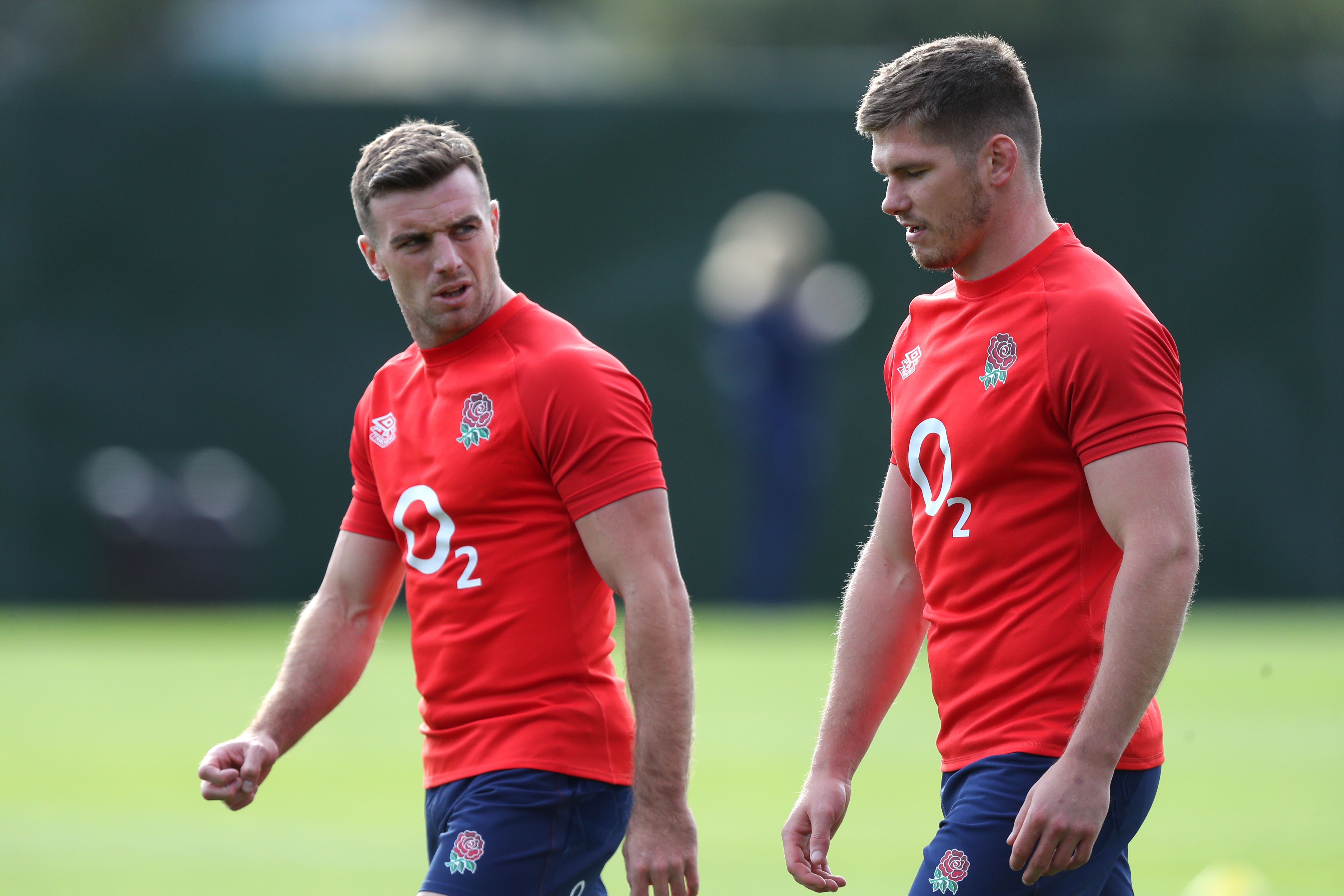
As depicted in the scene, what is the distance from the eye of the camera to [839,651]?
4.36 m

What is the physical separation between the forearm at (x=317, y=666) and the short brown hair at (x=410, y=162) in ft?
3.17

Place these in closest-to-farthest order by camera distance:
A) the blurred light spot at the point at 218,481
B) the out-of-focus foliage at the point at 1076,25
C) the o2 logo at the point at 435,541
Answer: the o2 logo at the point at 435,541, the blurred light spot at the point at 218,481, the out-of-focus foliage at the point at 1076,25

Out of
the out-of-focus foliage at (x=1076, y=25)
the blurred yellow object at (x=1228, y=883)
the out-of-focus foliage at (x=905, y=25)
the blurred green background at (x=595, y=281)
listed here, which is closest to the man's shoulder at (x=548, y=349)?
the blurred yellow object at (x=1228, y=883)

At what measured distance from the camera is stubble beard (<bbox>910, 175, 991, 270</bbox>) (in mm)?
3900

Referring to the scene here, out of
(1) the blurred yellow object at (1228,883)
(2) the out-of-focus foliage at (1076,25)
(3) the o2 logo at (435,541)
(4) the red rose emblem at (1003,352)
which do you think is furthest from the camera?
(2) the out-of-focus foliage at (1076,25)

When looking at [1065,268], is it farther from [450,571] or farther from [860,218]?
[860,218]

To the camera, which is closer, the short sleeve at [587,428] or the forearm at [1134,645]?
the forearm at [1134,645]

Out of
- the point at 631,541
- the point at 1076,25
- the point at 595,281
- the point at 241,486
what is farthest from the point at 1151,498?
the point at 1076,25

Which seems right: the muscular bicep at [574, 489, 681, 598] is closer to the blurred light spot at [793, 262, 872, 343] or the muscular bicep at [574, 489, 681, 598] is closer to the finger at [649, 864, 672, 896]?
the finger at [649, 864, 672, 896]

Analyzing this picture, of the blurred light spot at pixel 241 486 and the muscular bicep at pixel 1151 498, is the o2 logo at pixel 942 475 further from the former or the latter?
the blurred light spot at pixel 241 486

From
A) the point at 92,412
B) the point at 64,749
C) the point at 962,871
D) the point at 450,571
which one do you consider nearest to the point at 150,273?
the point at 92,412

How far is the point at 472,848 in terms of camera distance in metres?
4.16

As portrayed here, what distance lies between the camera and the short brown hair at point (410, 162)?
448 centimetres

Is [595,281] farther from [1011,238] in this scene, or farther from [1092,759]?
[1092,759]
